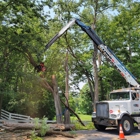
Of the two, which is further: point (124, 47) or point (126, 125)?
point (124, 47)

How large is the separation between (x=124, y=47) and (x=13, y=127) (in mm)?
16452

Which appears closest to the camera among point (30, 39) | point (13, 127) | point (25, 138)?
point (25, 138)

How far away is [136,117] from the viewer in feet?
33.2

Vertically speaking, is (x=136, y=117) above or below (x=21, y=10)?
below

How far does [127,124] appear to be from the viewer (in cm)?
964

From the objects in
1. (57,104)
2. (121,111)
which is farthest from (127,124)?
(57,104)

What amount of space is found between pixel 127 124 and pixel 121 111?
0.74 m

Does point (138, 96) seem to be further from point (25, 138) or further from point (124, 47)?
point (124, 47)

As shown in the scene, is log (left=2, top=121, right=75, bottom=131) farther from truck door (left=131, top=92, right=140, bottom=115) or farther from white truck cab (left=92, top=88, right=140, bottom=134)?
truck door (left=131, top=92, right=140, bottom=115)

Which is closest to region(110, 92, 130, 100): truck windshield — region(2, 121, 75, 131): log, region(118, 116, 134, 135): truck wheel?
region(118, 116, 134, 135): truck wheel

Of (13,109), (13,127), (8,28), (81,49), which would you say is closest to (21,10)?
(8,28)

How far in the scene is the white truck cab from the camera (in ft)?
31.1

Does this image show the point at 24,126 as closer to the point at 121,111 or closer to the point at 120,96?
the point at 121,111

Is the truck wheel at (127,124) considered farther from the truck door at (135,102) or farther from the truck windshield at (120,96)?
the truck windshield at (120,96)
